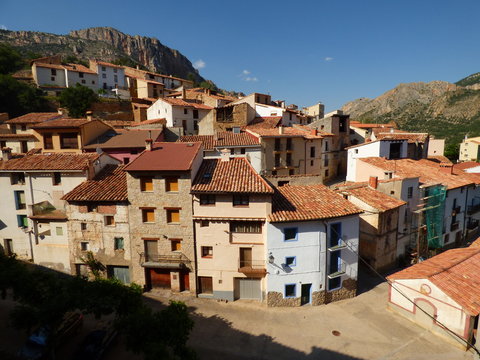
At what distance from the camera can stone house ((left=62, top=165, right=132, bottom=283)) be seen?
24.0 m

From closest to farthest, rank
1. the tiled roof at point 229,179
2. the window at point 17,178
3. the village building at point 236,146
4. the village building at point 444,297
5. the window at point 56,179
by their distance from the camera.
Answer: the village building at point 444,297
the tiled roof at point 229,179
the window at point 56,179
the window at point 17,178
the village building at point 236,146

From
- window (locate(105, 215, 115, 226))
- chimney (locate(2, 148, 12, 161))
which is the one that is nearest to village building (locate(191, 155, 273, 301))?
window (locate(105, 215, 115, 226))

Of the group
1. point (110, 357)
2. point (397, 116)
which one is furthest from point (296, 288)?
point (397, 116)

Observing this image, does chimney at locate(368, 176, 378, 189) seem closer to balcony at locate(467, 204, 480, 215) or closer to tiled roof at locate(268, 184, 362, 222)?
tiled roof at locate(268, 184, 362, 222)

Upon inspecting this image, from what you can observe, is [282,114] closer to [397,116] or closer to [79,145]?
[79,145]

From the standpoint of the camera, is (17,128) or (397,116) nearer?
(17,128)

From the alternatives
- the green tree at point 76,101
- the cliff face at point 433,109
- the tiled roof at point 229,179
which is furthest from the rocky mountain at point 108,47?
the tiled roof at point 229,179

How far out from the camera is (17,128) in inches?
1876

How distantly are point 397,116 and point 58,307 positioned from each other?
524 feet

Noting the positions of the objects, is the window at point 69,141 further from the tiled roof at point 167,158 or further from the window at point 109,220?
the window at point 109,220

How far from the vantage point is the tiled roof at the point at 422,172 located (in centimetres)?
3314

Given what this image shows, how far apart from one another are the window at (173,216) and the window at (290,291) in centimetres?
1066

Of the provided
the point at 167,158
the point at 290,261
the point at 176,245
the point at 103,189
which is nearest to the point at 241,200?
the point at 290,261

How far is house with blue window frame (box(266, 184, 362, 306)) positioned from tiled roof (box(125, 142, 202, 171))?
Answer: 8.12 metres
